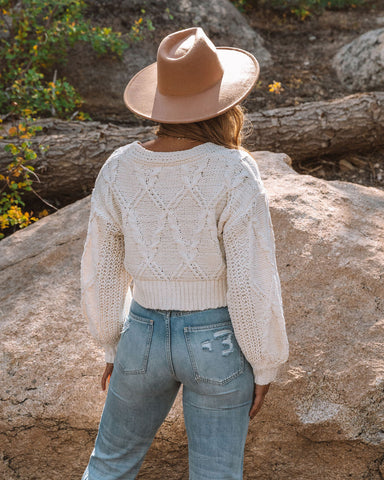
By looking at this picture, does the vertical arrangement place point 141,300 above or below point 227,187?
below

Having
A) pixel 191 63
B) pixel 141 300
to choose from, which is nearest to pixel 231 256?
pixel 141 300

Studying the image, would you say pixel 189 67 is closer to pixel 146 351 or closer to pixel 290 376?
pixel 146 351

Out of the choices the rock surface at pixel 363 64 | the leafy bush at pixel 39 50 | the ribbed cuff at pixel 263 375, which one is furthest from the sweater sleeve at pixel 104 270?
the rock surface at pixel 363 64

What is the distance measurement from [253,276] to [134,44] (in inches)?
206

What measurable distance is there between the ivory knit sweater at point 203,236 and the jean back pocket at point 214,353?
1.4 inches

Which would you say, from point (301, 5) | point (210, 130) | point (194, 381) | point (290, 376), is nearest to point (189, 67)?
point (210, 130)

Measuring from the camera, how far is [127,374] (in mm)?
1803

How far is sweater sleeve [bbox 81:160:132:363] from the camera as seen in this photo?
6.12ft

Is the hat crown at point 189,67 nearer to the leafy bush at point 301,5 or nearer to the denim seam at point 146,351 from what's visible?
the denim seam at point 146,351

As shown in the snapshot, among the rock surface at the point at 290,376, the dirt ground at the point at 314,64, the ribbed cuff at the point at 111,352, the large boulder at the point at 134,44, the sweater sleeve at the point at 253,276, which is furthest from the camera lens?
the large boulder at the point at 134,44

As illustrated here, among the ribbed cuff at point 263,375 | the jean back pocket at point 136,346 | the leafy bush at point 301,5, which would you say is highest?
the leafy bush at point 301,5

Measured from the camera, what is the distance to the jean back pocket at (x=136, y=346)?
1.76 meters

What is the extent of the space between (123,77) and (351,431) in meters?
4.79

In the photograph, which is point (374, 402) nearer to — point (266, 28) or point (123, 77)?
point (123, 77)
